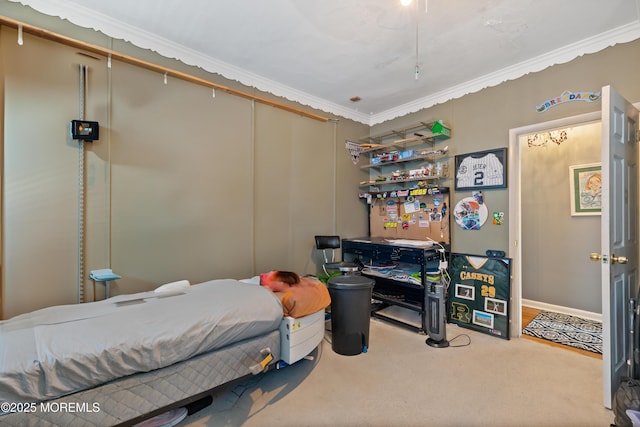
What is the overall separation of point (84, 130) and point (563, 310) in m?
5.36

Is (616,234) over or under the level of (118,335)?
over

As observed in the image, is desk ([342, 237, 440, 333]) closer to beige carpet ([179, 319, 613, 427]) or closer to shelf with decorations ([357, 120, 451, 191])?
beige carpet ([179, 319, 613, 427])

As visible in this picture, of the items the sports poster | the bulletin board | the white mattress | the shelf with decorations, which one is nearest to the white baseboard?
the sports poster

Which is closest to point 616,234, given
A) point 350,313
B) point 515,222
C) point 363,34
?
point 515,222

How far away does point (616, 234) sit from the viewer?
6.05 ft

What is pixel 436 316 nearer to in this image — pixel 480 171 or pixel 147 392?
pixel 480 171

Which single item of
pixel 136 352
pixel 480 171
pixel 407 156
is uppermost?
pixel 407 156

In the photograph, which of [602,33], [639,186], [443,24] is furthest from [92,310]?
[602,33]

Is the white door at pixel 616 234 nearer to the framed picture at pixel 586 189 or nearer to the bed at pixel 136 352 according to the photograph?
the framed picture at pixel 586 189

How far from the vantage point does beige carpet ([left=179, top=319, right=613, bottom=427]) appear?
5.66 feet

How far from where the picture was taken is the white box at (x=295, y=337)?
1975 mm

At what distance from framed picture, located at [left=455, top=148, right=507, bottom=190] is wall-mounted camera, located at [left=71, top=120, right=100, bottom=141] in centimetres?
347

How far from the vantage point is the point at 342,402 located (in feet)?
6.15

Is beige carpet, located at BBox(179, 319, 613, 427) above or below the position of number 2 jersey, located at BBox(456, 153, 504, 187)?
below
